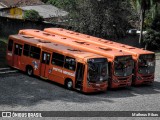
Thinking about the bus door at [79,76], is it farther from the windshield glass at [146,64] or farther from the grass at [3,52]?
the grass at [3,52]

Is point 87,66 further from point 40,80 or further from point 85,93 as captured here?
point 40,80

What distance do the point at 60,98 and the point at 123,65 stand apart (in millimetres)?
5405

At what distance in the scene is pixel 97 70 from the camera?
25797 mm

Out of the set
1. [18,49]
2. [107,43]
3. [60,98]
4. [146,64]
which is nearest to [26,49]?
[18,49]

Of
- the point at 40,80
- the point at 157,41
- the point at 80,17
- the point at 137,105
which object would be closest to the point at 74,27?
the point at 80,17

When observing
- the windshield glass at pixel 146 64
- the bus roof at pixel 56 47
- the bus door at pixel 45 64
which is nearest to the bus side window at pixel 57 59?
the bus roof at pixel 56 47

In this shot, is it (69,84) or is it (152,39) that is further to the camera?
(152,39)

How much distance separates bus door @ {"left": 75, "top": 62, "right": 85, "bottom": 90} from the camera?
84.1 feet

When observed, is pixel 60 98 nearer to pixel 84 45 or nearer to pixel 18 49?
pixel 84 45

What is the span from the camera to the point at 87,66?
25406 millimetres

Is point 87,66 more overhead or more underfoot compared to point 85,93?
more overhead

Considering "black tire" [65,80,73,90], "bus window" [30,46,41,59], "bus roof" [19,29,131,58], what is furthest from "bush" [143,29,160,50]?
"black tire" [65,80,73,90]

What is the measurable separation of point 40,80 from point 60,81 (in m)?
1.84

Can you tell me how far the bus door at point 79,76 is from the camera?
25.6 m
